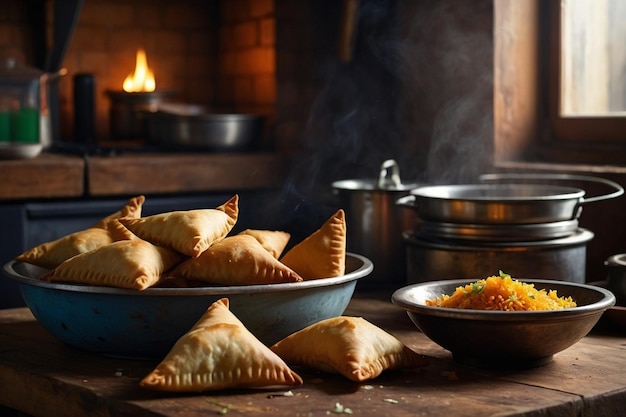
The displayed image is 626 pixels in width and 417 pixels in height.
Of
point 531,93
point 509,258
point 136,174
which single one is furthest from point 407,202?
point 136,174

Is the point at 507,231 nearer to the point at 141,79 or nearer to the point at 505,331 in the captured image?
the point at 505,331

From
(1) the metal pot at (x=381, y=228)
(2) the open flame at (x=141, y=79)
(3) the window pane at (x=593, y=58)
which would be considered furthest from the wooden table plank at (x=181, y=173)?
(1) the metal pot at (x=381, y=228)

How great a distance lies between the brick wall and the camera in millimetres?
3826

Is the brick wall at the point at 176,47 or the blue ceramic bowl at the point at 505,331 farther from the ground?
the brick wall at the point at 176,47

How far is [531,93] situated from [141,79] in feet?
5.65

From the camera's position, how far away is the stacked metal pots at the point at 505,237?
1.81 m

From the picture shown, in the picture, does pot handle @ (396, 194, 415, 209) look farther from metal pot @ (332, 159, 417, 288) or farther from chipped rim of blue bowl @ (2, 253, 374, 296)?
chipped rim of blue bowl @ (2, 253, 374, 296)

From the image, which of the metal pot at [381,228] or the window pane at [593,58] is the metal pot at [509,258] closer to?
the metal pot at [381,228]

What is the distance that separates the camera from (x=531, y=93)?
2840 millimetres

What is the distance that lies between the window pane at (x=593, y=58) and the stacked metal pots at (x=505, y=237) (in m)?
0.89

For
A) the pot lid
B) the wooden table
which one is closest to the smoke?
the pot lid

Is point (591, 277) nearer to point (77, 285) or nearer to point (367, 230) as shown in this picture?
point (367, 230)

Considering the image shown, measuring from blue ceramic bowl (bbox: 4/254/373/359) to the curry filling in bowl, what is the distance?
18 centimetres

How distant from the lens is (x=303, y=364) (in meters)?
1.35
